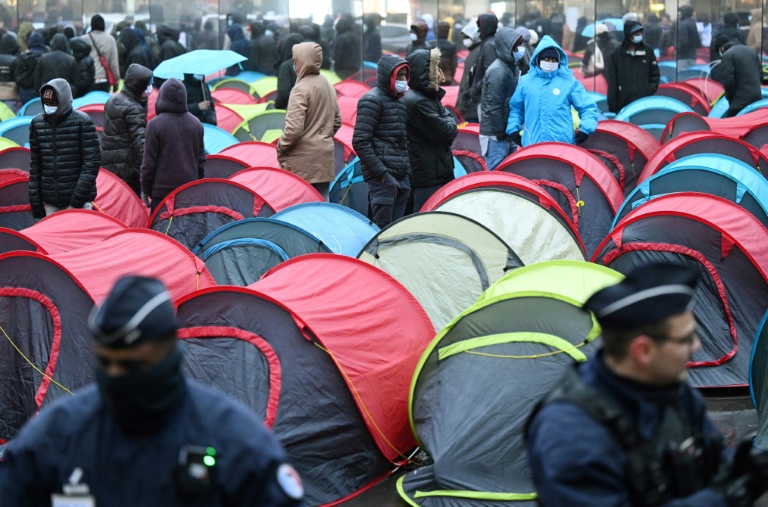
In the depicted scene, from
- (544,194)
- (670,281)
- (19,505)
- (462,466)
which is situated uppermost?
(670,281)

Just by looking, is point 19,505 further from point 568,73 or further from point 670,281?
point 568,73

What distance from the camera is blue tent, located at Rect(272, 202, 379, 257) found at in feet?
28.7

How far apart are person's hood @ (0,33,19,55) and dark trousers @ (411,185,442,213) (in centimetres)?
1112

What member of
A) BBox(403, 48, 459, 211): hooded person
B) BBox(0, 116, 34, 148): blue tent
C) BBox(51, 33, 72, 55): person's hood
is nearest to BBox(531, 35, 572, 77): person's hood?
BBox(403, 48, 459, 211): hooded person

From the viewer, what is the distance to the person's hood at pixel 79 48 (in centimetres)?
1708

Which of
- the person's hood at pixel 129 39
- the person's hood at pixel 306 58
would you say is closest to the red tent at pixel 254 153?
the person's hood at pixel 306 58

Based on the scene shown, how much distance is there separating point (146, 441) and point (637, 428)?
1099 millimetres

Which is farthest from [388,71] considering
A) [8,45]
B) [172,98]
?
[8,45]

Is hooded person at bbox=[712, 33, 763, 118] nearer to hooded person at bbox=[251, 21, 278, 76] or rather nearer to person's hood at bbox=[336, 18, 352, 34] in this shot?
person's hood at bbox=[336, 18, 352, 34]

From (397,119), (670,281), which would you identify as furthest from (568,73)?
(670,281)

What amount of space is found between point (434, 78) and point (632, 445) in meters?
6.97

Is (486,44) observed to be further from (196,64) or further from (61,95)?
(61,95)

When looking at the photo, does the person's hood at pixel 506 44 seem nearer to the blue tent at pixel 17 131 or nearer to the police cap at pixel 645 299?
the blue tent at pixel 17 131

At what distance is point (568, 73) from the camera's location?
1101 cm
